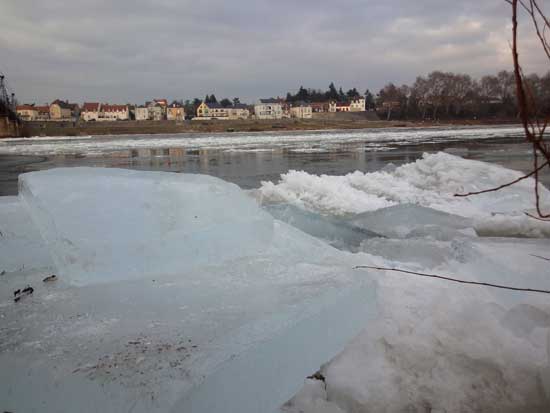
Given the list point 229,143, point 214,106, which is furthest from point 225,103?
point 229,143

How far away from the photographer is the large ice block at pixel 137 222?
95.3 inches

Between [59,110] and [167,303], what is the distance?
116 m

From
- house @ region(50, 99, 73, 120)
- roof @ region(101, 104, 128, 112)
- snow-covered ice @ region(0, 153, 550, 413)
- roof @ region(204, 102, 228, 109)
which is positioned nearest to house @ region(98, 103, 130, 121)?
roof @ region(101, 104, 128, 112)

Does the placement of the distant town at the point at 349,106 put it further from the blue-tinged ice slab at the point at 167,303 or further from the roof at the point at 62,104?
the blue-tinged ice slab at the point at 167,303

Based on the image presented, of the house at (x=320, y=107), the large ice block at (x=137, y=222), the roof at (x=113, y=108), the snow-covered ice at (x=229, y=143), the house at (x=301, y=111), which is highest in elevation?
the roof at (x=113, y=108)

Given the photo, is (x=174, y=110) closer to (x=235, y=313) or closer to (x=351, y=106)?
(x=351, y=106)

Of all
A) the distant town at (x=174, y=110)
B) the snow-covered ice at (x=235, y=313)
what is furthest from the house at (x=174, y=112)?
the snow-covered ice at (x=235, y=313)

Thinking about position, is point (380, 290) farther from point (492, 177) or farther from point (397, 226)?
point (492, 177)

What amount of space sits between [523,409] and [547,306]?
2.72ft

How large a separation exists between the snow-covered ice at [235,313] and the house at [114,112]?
104462 mm

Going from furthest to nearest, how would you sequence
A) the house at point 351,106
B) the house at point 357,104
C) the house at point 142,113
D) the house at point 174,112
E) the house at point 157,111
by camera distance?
the house at point 357,104 < the house at point 351,106 < the house at point 174,112 < the house at point 157,111 < the house at point 142,113

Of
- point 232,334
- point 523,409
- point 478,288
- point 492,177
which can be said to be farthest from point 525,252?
point 492,177

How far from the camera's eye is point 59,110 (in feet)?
332

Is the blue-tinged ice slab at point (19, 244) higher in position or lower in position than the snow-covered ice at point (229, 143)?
lower
